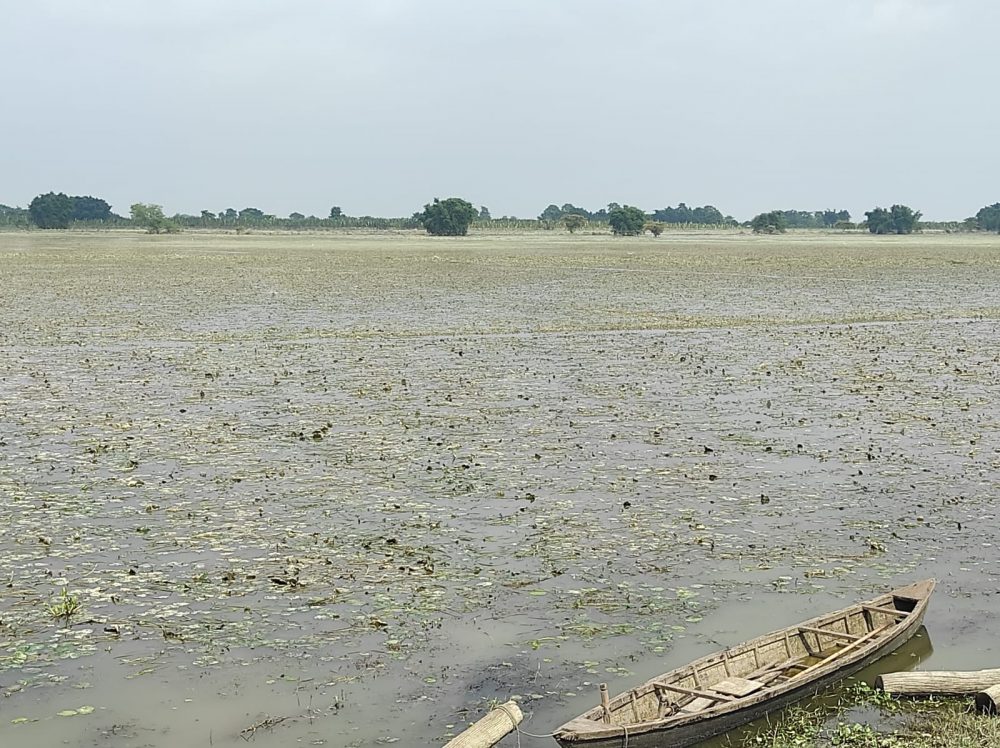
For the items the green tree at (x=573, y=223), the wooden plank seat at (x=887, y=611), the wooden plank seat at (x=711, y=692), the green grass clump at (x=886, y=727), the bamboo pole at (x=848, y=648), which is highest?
the green tree at (x=573, y=223)

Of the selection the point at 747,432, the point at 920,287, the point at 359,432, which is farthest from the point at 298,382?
the point at 920,287

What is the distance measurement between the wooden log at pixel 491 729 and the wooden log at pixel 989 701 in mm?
4064

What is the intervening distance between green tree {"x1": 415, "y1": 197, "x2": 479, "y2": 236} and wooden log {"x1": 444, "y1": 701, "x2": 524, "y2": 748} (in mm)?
164888

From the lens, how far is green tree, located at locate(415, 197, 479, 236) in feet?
564

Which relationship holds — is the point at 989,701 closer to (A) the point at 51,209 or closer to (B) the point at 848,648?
(B) the point at 848,648

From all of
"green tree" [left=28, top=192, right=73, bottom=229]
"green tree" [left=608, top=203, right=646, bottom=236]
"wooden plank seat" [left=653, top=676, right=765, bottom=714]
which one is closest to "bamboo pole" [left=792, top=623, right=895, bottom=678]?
"wooden plank seat" [left=653, top=676, right=765, bottom=714]

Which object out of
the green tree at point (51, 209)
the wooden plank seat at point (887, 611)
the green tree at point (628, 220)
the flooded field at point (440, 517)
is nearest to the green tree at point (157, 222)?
the green tree at point (51, 209)

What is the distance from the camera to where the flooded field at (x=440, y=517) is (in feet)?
35.5

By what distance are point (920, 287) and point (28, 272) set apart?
54434 mm

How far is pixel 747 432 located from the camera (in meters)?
21.7

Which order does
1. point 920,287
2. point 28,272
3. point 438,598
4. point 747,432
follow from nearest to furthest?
point 438,598, point 747,432, point 920,287, point 28,272

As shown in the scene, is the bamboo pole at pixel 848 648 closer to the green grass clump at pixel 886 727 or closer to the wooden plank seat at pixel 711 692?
the green grass clump at pixel 886 727

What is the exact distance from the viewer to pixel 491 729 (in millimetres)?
8805

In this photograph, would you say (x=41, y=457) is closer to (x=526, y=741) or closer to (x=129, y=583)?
(x=129, y=583)
